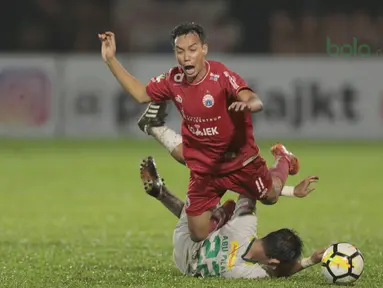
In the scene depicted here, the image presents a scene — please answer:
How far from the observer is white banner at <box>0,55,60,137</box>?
23.5 meters

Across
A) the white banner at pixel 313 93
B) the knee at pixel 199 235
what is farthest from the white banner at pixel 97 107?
the knee at pixel 199 235

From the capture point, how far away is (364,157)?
Result: 2075 cm

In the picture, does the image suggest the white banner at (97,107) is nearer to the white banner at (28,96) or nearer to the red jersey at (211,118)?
the white banner at (28,96)

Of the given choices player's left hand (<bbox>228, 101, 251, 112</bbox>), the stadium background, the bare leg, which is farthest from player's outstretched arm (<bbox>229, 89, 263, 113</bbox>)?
the stadium background

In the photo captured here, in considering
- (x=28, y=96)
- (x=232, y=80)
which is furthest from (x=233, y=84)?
(x=28, y=96)

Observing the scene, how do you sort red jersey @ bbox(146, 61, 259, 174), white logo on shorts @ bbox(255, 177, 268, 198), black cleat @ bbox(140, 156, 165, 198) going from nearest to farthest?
red jersey @ bbox(146, 61, 259, 174) → white logo on shorts @ bbox(255, 177, 268, 198) → black cleat @ bbox(140, 156, 165, 198)

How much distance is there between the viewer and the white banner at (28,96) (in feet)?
76.9

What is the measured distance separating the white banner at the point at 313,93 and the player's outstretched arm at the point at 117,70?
49.2 ft

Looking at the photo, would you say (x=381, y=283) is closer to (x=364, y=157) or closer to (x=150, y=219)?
(x=150, y=219)

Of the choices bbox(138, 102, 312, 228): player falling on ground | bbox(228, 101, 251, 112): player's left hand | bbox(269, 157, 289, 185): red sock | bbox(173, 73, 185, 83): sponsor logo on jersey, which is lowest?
bbox(269, 157, 289, 185): red sock

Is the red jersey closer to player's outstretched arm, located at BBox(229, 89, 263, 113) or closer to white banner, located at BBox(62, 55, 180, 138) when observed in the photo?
player's outstretched arm, located at BBox(229, 89, 263, 113)

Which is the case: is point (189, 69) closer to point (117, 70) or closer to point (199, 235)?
point (117, 70)

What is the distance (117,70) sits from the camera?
8.74m

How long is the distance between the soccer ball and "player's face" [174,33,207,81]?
1.75m
